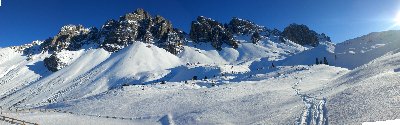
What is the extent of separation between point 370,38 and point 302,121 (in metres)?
148

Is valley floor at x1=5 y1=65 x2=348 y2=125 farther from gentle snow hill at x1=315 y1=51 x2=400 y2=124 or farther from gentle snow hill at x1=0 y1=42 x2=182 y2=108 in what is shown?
gentle snow hill at x1=0 y1=42 x2=182 y2=108

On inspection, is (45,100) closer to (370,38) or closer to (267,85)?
(267,85)

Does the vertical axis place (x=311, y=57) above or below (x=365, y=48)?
below

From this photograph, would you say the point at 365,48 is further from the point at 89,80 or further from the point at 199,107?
the point at 199,107

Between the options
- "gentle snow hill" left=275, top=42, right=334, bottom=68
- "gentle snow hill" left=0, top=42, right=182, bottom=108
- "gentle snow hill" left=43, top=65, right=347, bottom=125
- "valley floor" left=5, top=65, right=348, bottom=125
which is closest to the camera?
"valley floor" left=5, top=65, right=348, bottom=125

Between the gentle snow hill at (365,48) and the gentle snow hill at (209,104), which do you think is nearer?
the gentle snow hill at (209,104)

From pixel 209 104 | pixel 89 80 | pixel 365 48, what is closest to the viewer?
pixel 209 104

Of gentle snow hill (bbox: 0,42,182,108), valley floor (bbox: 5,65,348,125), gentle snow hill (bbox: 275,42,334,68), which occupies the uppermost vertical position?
gentle snow hill (bbox: 275,42,334,68)

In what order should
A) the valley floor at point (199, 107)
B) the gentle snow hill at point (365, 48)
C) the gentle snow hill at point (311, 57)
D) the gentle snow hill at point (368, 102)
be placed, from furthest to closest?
A: the gentle snow hill at point (311, 57) → the gentle snow hill at point (365, 48) → the valley floor at point (199, 107) → the gentle snow hill at point (368, 102)

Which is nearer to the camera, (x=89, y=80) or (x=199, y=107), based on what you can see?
(x=199, y=107)

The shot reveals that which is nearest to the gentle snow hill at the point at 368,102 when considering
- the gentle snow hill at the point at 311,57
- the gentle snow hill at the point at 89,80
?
the gentle snow hill at the point at 311,57

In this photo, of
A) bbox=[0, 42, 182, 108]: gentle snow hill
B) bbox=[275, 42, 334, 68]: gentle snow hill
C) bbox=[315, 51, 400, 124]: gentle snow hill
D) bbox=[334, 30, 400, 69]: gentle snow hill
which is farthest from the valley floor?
bbox=[275, 42, 334, 68]: gentle snow hill

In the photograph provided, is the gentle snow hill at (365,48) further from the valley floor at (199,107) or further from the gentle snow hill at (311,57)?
the valley floor at (199,107)

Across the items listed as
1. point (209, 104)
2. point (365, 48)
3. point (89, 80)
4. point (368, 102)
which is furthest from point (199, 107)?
point (89, 80)
